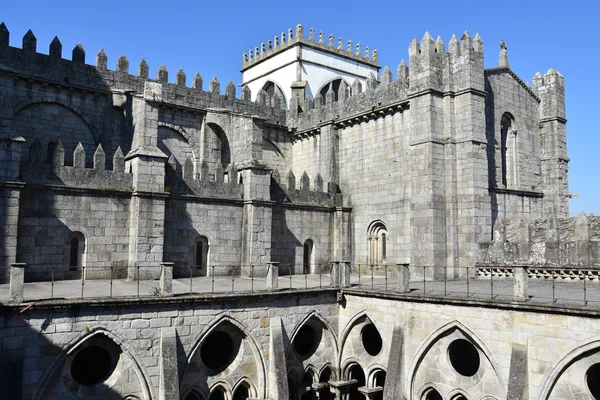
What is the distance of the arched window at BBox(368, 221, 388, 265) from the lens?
79.5 feet

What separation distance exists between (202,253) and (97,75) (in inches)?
369

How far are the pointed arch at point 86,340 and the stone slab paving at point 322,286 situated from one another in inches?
Result: 40.2

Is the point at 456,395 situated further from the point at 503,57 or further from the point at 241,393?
the point at 503,57

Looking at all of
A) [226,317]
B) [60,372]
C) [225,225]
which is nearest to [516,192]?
[225,225]

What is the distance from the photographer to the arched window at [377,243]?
2422cm

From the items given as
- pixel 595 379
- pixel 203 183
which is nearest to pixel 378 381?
pixel 595 379

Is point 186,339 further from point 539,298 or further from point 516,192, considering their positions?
point 516,192

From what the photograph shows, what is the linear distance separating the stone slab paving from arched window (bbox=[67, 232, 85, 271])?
0.68m

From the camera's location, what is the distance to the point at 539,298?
1441 centimetres

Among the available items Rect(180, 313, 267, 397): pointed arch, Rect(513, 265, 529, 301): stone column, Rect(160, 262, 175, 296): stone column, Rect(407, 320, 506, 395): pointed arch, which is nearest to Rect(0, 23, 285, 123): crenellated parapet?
Rect(160, 262, 175, 296): stone column

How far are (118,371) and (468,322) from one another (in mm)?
10017

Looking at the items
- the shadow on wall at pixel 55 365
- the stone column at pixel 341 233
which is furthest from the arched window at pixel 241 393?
the stone column at pixel 341 233

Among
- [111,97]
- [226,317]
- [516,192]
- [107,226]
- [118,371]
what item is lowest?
[118,371]

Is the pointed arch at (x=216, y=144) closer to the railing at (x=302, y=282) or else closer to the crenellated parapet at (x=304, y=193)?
the crenellated parapet at (x=304, y=193)
